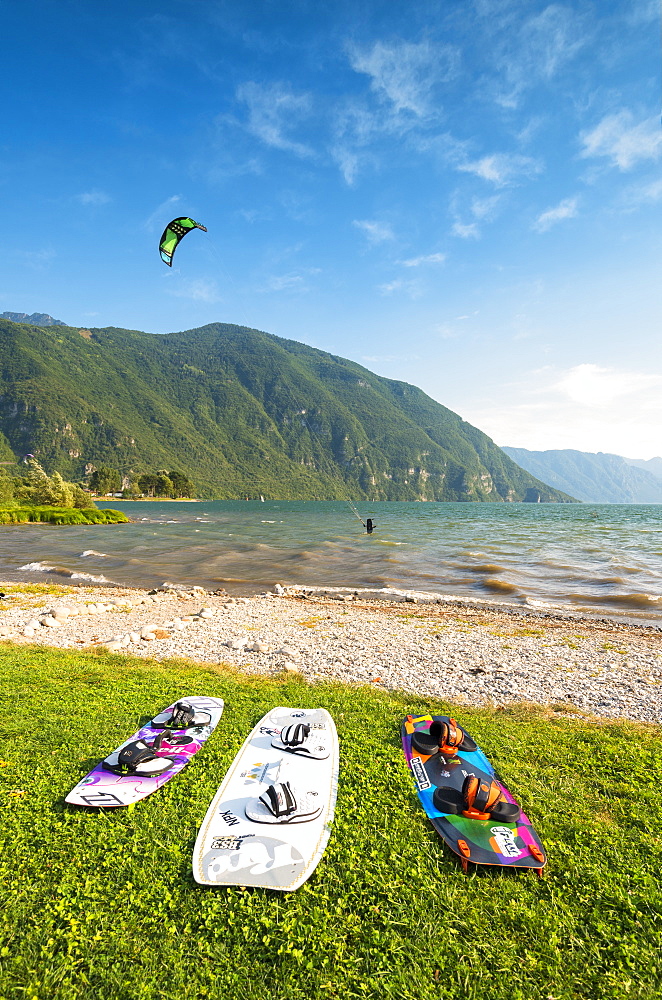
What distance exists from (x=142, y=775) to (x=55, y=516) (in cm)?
6452

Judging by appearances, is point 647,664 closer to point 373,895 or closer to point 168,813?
point 373,895

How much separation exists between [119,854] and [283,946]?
206 cm

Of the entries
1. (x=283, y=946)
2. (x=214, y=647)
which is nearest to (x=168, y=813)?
(x=283, y=946)

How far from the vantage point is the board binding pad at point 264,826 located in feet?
14.3

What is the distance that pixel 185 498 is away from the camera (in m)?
163

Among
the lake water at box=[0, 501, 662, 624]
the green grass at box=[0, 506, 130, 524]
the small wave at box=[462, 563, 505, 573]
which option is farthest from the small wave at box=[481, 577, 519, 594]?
the green grass at box=[0, 506, 130, 524]

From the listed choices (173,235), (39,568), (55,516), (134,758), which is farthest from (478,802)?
(55,516)

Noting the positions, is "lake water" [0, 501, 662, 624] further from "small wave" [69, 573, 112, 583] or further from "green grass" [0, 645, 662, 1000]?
"green grass" [0, 645, 662, 1000]

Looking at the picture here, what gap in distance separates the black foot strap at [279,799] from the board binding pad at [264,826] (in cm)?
11

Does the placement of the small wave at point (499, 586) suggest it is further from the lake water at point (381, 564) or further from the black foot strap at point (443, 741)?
the black foot strap at point (443, 741)

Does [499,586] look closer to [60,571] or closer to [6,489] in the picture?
[60,571]

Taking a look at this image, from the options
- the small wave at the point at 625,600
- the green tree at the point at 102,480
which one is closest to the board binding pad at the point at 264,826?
the small wave at the point at 625,600

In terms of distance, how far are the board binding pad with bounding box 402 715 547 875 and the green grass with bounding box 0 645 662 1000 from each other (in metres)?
0.14

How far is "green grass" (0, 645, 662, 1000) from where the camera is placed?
11.0 ft
